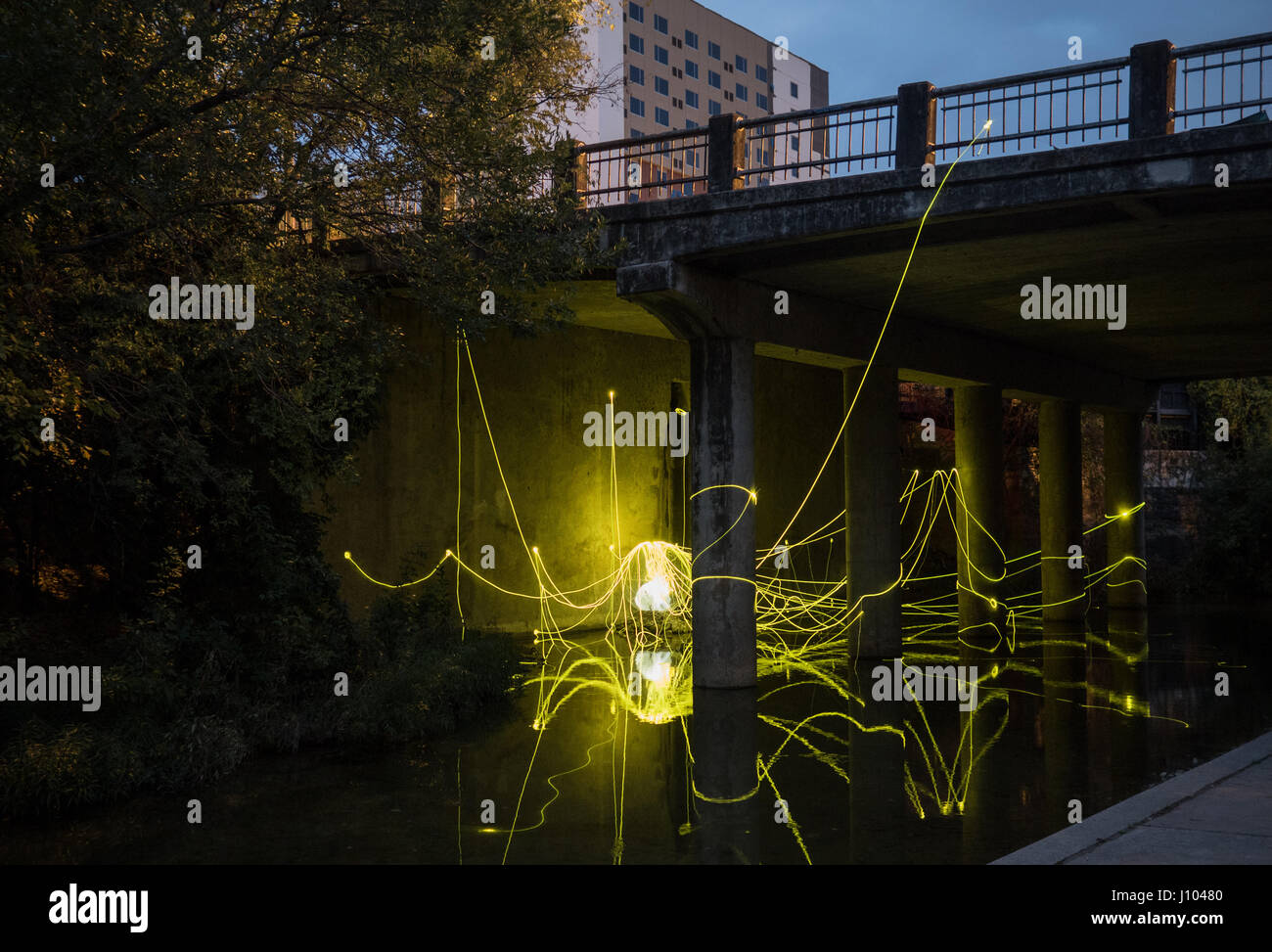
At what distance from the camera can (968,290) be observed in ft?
54.9

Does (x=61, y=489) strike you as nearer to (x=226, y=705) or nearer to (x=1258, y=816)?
(x=226, y=705)

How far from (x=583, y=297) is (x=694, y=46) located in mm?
69859

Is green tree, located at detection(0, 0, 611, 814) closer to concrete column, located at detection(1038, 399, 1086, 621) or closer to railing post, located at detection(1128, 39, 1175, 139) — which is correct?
railing post, located at detection(1128, 39, 1175, 139)

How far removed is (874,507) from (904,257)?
5.21m

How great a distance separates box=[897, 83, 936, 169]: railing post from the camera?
13.1m

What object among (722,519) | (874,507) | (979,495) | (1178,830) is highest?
(979,495)

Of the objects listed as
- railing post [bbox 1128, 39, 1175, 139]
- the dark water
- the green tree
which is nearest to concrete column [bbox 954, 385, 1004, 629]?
the dark water

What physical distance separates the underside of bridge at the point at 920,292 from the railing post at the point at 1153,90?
276mm

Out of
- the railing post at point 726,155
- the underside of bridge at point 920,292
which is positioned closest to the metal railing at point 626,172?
the railing post at point 726,155

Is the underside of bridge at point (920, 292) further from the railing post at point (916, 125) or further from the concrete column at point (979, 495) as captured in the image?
the railing post at point (916, 125)

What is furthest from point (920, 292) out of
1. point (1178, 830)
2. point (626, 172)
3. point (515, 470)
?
point (1178, 830)

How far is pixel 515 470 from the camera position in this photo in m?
20.9

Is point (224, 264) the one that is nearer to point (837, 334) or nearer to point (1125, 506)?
point (837, 334)
